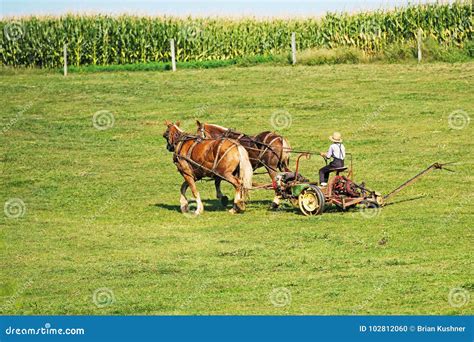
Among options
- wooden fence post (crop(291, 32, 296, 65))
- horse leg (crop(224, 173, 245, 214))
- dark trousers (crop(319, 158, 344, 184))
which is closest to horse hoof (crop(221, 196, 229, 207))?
horse leg (crop(224, 173, 245, 214))

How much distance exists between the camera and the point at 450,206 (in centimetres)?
2281

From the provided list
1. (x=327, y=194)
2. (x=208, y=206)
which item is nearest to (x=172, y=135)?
(x=208, y=206)

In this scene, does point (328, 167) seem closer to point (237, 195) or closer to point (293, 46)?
point (237, 195)

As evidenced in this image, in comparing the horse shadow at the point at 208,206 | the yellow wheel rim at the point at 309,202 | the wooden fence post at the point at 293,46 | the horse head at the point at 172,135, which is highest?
the wooden fence post at the point at 293,46

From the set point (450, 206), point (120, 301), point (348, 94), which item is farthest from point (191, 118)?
point (120, 301)

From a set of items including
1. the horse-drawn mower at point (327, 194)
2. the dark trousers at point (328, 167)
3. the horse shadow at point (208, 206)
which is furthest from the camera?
the horse shadow at point (208, 206)

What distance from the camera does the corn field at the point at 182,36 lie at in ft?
161

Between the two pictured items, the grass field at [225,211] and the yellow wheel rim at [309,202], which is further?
the yellow wheel rim at [309,202]

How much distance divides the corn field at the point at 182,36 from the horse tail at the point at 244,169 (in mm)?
27225

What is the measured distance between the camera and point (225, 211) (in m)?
23.4

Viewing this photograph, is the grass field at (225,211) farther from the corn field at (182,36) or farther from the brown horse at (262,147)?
the corn field at (182,36)

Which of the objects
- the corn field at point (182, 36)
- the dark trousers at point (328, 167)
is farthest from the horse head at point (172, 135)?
the corn field at point (182, 36)
